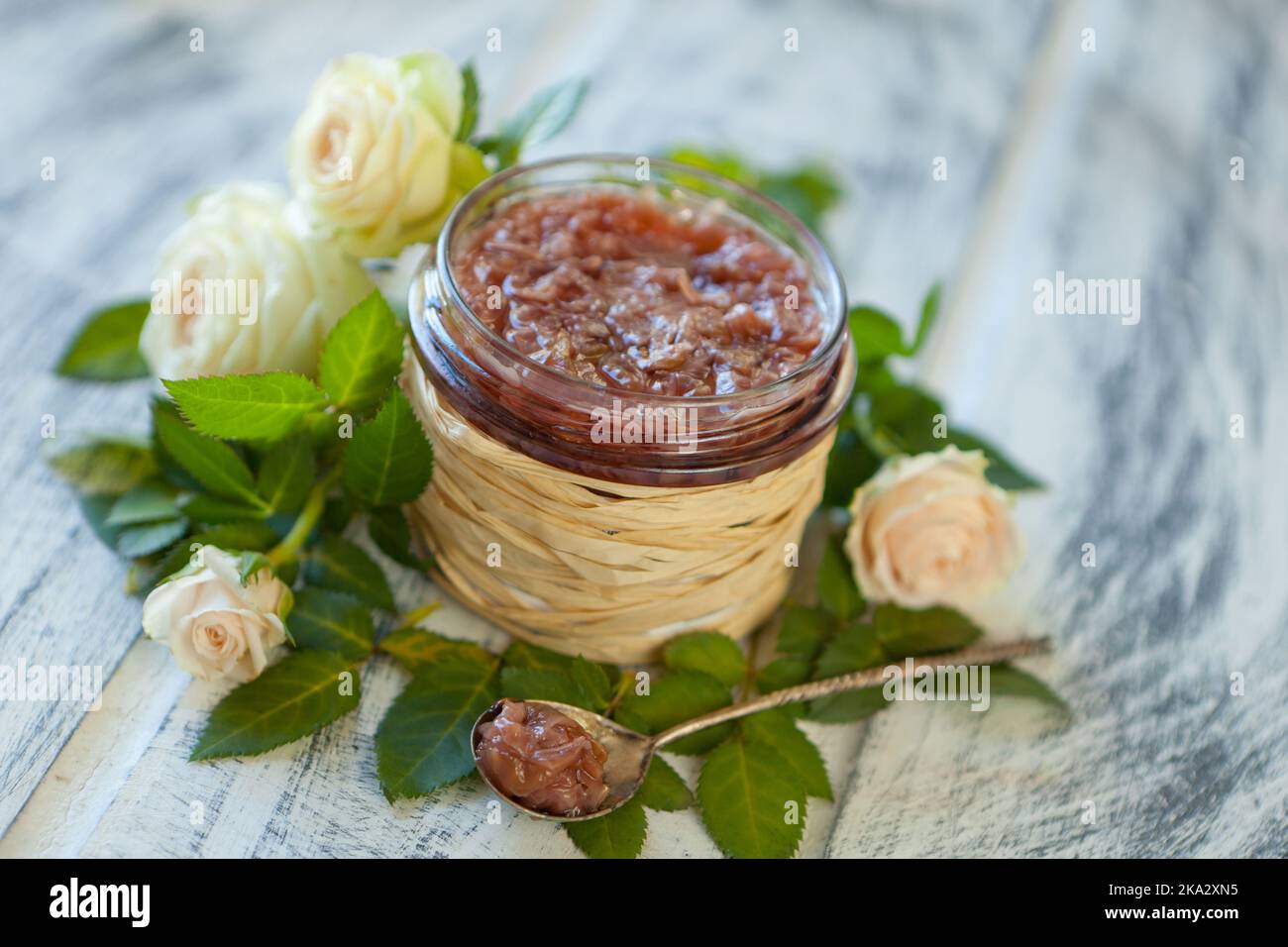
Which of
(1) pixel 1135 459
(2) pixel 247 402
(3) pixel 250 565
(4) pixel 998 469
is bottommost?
(1) pixel 1135 459

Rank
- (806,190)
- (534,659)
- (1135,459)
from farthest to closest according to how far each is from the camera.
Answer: (806,190) < (1135,459) < (534,659)

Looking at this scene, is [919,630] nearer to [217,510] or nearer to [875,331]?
[875,331]

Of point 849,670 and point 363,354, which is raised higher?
point 363,354

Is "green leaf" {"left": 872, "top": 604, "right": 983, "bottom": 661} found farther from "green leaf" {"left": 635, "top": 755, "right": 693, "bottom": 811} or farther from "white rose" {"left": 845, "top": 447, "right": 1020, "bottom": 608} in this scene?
"green leaf" {"left": 635, "top": 755, "right": 693, "bottom": 811}

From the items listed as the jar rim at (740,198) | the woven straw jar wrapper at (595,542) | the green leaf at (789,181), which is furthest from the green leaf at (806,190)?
the woven straw jar wrapper at (595,542)

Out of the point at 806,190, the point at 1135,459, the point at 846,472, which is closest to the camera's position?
the point at 846,472

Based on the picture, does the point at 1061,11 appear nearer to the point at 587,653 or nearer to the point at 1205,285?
the point at 1205,285

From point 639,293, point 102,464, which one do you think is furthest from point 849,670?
point 102,464

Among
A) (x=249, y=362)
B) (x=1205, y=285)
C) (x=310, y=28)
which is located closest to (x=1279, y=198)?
(x=1205, y=285)
